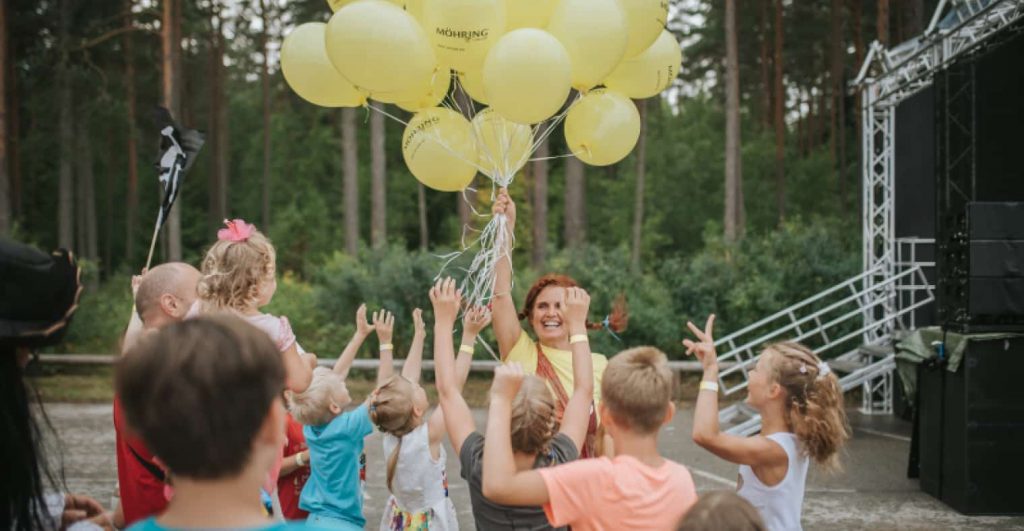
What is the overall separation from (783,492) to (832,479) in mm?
5324

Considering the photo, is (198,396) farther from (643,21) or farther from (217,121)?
Result: (217,121)

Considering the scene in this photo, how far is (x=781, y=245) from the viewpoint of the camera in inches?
564

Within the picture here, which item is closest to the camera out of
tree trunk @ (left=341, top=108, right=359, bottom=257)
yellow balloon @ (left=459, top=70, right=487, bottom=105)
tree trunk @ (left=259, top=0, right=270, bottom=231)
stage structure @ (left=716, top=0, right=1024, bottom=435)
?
yellow balloon @ (left=459, top=70, right=487, bottom=105)

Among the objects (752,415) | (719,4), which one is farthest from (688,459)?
(719,4)

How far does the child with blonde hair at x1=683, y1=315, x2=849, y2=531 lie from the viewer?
10.1 ft

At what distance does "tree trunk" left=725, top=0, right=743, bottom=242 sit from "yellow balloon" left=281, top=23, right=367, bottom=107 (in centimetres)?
1638

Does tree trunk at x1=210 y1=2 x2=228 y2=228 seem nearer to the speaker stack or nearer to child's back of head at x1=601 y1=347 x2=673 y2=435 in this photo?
the speaker stack

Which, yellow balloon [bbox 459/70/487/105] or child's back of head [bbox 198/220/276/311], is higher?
yellow balloon [bbox 459/70/487/105]

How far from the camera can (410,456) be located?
12.3ft

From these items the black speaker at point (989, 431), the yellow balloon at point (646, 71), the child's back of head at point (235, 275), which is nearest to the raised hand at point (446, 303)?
the child's back of head at point (235, 275)

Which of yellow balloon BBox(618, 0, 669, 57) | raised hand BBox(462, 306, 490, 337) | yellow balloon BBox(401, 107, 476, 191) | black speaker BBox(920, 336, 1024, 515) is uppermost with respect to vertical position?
yellow balloon BBox(618, 0, 669, 57)

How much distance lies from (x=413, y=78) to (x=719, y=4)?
24.0 meters

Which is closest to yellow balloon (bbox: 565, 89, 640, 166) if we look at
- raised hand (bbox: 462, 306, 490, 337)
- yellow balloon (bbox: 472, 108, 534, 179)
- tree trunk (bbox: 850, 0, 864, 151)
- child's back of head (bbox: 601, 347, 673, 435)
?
yellow balloon (bbox: 472, 108, 534, 179)

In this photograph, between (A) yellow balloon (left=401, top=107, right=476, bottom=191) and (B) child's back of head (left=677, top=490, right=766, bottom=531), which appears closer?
(B) child's back of head (left=677, top=490, right=766, bottom=531)
